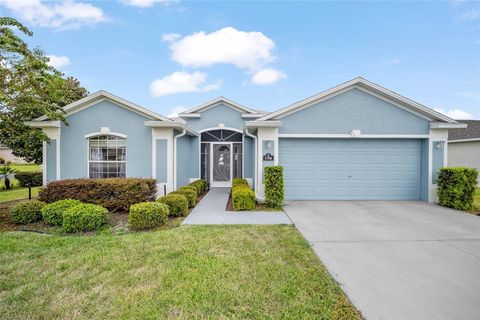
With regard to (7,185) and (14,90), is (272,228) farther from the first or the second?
(7,185)

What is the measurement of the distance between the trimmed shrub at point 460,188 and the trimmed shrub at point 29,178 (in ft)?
72.5

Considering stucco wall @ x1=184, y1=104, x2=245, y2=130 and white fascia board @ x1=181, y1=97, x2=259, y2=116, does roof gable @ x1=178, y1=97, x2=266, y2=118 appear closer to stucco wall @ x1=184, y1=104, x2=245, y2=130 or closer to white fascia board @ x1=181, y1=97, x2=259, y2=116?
white fascia board @ x1=181, y1=97, x2=259, y2=116

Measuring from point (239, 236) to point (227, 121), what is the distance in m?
9.40

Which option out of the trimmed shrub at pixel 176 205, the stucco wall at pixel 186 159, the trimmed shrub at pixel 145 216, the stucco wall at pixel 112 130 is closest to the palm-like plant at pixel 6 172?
the stucco wall at pixel 112 130

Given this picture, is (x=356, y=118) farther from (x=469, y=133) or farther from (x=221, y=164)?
(x=469, y=133)

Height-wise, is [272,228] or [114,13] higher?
[114,13]

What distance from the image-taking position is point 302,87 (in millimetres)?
17969

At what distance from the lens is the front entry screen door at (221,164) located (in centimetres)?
1402

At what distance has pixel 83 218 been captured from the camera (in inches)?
236

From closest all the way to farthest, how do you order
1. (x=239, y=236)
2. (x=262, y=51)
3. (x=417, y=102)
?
(x=239, y=236) → (x=417, y=102) → (x=262, y=51)

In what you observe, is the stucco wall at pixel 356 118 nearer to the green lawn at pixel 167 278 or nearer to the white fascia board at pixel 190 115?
the green lawn at pixel 167 278

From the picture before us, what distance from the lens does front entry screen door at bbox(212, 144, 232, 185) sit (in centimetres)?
1402

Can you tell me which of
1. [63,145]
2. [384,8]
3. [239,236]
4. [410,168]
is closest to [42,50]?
[63,145]

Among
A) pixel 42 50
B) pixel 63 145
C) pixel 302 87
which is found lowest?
pixel 63 145
